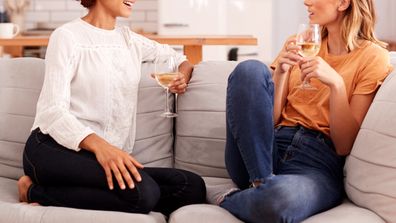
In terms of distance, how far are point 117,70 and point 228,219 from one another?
2.29 ft

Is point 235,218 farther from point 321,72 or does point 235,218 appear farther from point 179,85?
point 179,85

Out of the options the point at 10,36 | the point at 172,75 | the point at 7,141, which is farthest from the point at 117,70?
the point at 10,36

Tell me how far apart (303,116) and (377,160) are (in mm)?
339

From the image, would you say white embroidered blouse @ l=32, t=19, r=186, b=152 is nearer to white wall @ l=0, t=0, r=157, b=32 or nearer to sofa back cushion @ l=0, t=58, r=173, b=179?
sofa back cushion @ l=0, t=58, r=173, b=179

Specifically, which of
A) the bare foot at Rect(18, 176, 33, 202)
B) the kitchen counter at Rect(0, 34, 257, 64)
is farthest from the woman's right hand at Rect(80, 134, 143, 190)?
the kitchen counter at Rect(0, 34, 257, 64)

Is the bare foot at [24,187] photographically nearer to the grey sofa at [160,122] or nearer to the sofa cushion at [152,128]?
the grey sofa at [160,122]

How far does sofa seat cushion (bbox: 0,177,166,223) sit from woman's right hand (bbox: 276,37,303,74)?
625mm

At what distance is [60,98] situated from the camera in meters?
2.00

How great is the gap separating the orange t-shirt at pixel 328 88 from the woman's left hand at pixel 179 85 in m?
0.36

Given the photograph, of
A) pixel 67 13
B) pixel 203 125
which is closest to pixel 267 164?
pixel 203 125

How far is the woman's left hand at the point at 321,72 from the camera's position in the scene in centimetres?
195

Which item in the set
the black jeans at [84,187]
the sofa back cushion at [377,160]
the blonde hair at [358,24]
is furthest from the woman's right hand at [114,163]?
the blonde hair at [358,24]

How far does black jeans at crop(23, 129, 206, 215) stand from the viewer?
1932 mm

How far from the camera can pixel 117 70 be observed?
223 centimetres
